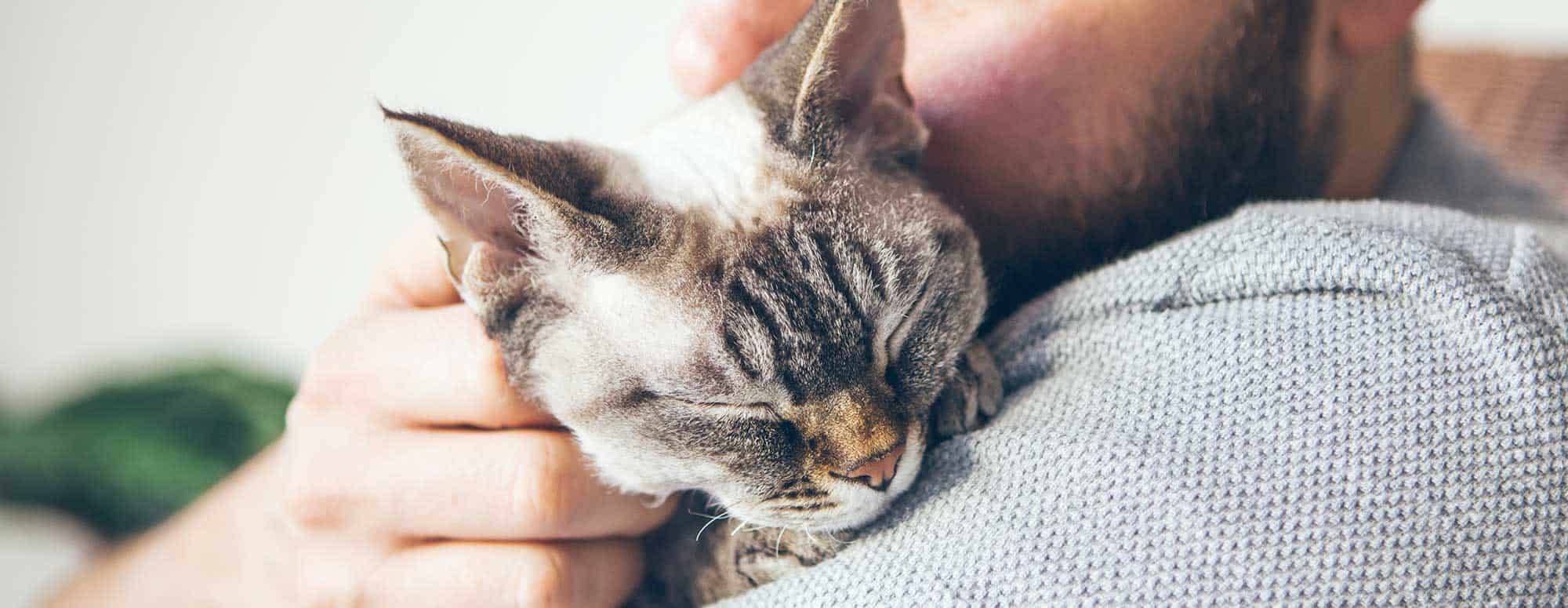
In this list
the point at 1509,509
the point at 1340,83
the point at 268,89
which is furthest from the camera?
the point at 268,89

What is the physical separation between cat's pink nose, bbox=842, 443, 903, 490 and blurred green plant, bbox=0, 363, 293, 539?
6.47 ft

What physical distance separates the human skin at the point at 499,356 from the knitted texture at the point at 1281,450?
286 mm

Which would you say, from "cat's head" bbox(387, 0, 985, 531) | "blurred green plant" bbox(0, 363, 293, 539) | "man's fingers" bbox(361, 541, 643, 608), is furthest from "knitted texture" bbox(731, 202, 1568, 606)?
"blurred green plant" bbox(0, 363, 293, 539)

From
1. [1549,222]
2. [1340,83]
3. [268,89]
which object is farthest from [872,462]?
[268,89]

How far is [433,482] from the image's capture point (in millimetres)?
1067

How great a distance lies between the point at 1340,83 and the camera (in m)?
1.44

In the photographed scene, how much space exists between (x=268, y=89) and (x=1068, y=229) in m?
2.79

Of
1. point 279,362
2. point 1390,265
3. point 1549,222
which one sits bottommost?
point 279,362

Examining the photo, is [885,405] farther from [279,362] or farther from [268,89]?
[279,362]

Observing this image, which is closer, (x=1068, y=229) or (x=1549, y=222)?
(x=1068, y=229)

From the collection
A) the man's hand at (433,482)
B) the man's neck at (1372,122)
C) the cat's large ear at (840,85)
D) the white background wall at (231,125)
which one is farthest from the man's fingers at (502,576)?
the white background wall at (231,125)

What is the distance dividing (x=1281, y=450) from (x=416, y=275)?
3.54ft

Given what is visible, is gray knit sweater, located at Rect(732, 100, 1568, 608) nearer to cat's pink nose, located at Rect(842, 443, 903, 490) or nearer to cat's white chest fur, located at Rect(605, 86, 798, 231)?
cat's pink nose, located at Rect(842, 443, 903, 490)

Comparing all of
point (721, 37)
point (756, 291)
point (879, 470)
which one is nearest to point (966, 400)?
point (879, 470)
